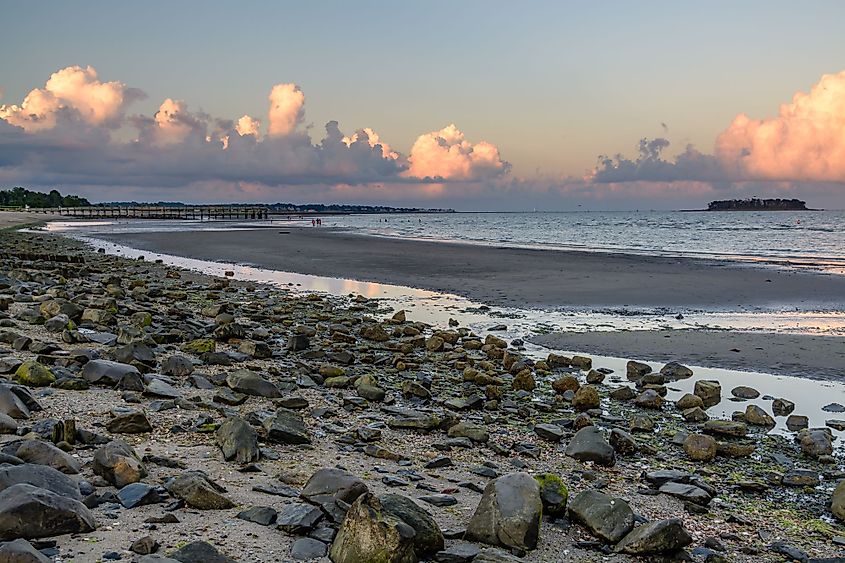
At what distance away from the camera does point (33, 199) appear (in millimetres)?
164500

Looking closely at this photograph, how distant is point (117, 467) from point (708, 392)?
290 inches

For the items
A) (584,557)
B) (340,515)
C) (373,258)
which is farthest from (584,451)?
(373,258)

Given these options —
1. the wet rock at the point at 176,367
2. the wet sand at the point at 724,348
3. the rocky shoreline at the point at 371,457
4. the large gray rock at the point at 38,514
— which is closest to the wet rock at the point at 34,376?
the rocky shoreline at the point at 371,457

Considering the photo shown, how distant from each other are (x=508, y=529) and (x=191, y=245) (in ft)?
141

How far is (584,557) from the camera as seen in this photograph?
4426 mm

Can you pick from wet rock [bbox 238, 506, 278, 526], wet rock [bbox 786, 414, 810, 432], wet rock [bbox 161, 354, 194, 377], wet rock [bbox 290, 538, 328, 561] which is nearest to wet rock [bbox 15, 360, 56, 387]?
wet rock [bbox 161, 354, 194, 377]

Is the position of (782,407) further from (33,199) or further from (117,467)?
(33,199)

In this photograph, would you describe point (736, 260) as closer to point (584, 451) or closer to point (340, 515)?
point (584, 451)

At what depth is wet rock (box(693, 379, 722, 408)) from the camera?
8.97m

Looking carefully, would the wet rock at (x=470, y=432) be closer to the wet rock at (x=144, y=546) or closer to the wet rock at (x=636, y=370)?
the wet rock at (x=144, y=546)

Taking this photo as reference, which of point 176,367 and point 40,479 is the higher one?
point 40,479

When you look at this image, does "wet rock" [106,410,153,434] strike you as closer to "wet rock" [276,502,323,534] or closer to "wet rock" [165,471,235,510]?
"wet rock" [165,471,235,510]

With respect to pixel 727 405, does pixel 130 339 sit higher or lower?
higher

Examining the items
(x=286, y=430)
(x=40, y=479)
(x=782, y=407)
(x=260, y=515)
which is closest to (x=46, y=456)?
(x=40, y=479)
